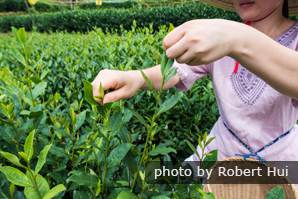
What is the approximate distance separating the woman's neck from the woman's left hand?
71 cm

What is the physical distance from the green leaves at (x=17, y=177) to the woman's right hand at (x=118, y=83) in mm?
510

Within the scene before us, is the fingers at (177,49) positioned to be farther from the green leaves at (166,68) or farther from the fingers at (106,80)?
the fingers at (106,80)

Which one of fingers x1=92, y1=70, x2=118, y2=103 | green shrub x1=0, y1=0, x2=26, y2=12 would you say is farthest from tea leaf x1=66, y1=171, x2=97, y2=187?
green shrub x1=0, y1=0, x2=26, y2=12

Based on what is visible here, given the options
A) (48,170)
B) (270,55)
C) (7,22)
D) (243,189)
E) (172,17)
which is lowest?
(7,22)

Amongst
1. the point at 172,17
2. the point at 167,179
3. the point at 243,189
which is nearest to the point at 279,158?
the point at 243,189

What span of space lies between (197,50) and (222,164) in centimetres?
60

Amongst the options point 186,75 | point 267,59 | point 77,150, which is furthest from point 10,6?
point 267,59

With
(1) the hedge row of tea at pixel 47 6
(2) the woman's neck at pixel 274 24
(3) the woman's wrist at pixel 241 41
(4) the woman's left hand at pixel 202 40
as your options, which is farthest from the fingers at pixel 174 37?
(1) the hedge row of tea at pixel 47 6

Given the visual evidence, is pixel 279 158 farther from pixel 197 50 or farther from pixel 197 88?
pixel 197 50

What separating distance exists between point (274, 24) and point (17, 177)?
1.26 meters

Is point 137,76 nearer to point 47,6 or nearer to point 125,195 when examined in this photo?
point 125,195

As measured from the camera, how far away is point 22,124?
3.67 ft

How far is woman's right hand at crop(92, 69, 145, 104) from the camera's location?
1273mm

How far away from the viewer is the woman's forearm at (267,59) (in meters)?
1.03
